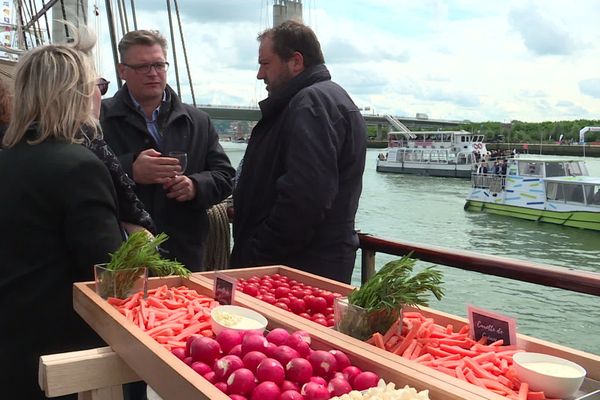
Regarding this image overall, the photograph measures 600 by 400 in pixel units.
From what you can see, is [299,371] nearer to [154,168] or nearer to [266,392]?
[266,392]

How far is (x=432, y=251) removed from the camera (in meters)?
2.78

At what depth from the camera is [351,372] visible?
146 centimetres

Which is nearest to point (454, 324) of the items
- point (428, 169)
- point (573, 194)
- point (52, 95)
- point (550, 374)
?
point (550, 374)

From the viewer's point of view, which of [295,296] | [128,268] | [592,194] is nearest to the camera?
[128,268]

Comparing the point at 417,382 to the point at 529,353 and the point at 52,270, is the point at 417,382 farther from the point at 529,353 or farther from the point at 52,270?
the point at 52,270

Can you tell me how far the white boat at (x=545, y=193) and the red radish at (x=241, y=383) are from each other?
26.4 metres

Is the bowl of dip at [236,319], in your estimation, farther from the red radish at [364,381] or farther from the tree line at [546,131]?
the tree line at [546,131]

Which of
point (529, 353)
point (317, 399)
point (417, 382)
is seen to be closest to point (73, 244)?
point (317, 399)

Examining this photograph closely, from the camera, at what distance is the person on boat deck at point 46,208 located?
74.3 inches

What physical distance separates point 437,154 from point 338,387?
5181 cm

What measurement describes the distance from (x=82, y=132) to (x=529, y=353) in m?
1.48

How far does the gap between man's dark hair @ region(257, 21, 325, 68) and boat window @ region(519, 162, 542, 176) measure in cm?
2691

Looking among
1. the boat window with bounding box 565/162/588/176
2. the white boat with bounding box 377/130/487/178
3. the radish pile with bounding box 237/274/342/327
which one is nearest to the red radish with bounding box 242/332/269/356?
the radish pile with bounding box 237/274/342/327

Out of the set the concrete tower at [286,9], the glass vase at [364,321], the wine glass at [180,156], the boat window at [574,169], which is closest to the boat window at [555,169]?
the boat window at [574,169]
